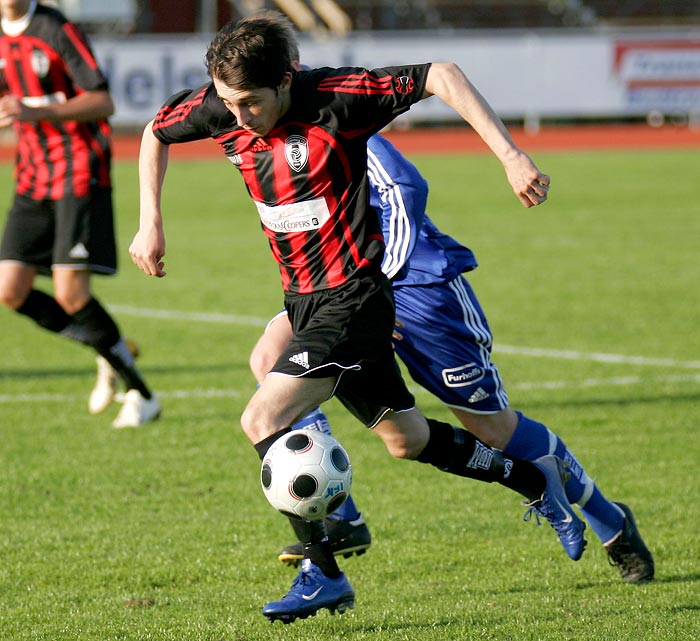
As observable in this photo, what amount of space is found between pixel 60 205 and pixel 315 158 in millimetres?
3218

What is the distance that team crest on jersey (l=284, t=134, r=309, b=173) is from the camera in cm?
381

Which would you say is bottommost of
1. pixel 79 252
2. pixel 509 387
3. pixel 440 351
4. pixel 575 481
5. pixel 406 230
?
pixel 509 387

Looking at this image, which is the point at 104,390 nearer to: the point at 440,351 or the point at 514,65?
the point at 440,351

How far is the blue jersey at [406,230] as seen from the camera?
14.2 ft

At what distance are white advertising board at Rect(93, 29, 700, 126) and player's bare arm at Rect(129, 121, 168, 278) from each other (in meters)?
22.3

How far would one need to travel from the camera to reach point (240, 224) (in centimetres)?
1578

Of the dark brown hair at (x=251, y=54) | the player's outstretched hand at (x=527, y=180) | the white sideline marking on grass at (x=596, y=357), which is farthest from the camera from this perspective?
the white sideline marking on grass at (x=596, y=357)

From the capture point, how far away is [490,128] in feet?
11.6

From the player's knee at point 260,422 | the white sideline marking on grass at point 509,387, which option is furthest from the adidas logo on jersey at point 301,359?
the white sideline marking on grass at point 509,387

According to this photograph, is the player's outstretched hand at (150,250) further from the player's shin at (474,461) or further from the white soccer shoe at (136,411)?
the white soccer shoe at (136,411)

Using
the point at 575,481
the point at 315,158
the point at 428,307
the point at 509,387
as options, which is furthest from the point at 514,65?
the point at 315,158

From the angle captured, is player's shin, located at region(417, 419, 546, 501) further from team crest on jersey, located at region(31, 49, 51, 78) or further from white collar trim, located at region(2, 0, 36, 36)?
white collar trim, located at region(2, 0, 36, 36)

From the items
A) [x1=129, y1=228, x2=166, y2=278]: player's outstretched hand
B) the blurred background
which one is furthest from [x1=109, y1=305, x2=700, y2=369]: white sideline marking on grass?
the blurred background

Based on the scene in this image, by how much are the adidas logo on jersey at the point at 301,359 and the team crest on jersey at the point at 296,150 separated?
605 mm
